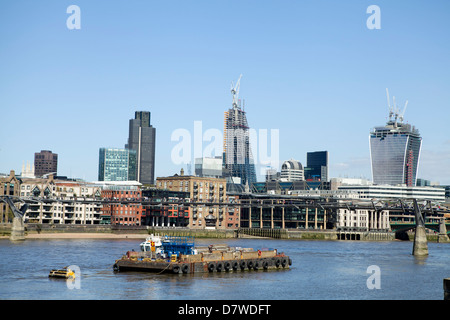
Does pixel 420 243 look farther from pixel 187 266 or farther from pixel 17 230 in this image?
pixel 17 230

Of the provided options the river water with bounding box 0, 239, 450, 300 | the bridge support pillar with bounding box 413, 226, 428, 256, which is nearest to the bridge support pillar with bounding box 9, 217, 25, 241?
the river water with bounding box 0, 239, 450, 300

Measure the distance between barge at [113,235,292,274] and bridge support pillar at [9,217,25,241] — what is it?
64.8m

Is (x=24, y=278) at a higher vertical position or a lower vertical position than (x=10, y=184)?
lower

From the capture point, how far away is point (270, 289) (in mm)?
65062

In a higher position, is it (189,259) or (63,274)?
(189,259)

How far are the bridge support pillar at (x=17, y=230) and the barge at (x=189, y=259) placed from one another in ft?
213

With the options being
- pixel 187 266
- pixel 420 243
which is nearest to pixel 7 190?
pixel 420 243

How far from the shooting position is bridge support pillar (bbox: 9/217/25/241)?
139 meters

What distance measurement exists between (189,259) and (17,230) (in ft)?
250

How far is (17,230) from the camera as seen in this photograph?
13962cm
